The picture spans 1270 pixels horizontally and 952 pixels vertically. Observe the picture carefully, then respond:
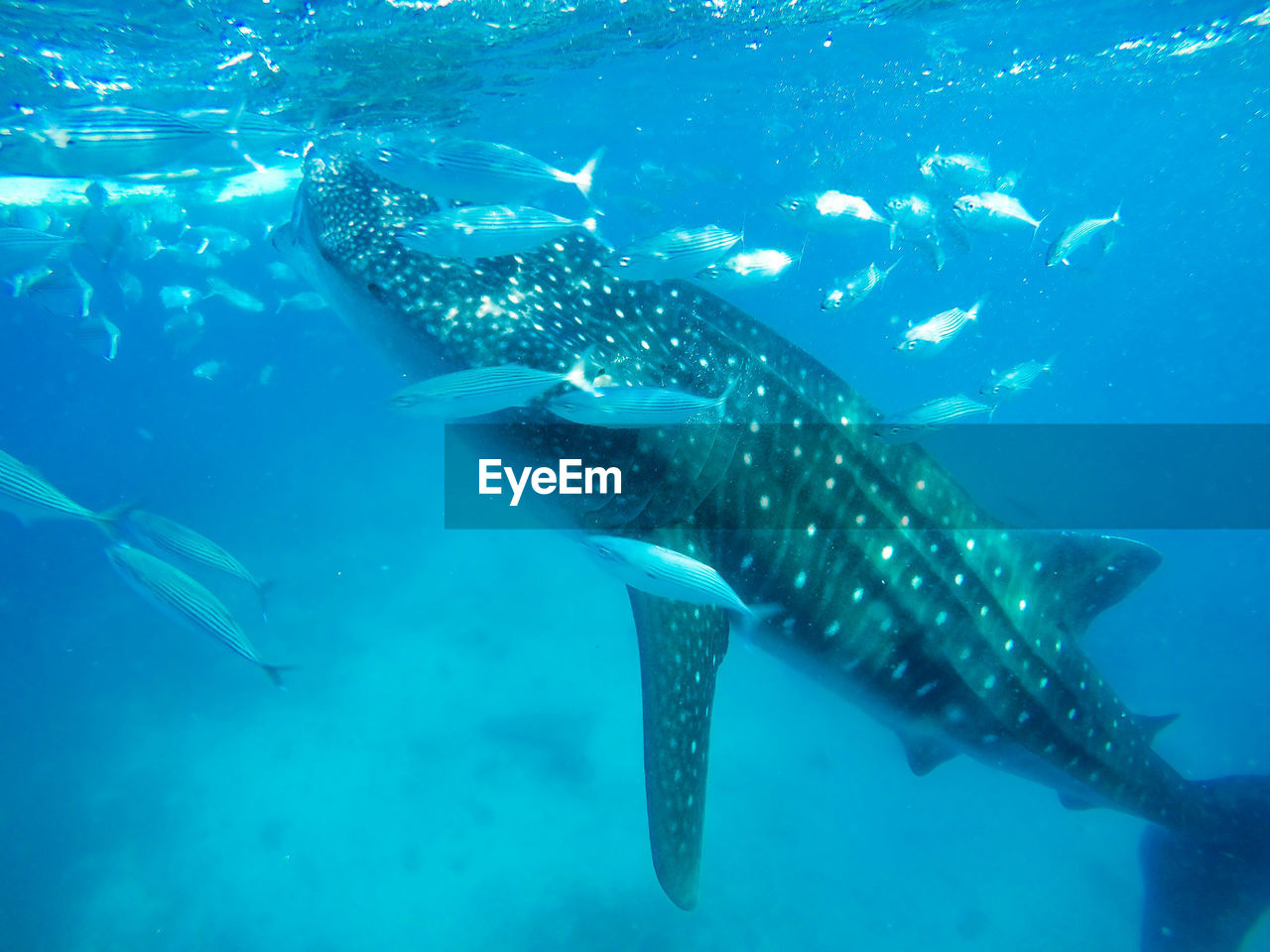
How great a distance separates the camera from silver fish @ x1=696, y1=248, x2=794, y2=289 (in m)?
6.49

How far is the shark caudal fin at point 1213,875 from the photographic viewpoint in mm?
5191

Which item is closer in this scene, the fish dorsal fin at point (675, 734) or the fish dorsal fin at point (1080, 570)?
the fish dorsal fin at point (675, 734)

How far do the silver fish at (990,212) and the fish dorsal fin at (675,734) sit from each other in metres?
7.98

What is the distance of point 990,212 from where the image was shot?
8.75 metres

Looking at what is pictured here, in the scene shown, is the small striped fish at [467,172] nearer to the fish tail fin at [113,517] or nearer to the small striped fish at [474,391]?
the small striped fish at [474,391]

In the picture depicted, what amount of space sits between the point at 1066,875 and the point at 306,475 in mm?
24793

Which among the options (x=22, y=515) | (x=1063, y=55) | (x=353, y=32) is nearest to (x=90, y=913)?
(x=22, y=515)

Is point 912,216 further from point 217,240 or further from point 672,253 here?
point 217,240

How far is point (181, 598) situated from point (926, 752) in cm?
458

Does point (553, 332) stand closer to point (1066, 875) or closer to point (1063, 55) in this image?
point (1066, 875)

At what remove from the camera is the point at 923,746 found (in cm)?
450

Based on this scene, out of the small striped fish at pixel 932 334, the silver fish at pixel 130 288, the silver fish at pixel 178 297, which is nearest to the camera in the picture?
the small striped fish at pixel 932 334

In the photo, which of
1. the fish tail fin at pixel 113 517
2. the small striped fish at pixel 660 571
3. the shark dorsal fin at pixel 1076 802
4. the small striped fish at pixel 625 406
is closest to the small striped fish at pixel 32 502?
the fish tail fin at pixel 113 517

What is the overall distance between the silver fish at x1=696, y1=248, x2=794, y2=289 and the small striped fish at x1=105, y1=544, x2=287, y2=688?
189 inches
